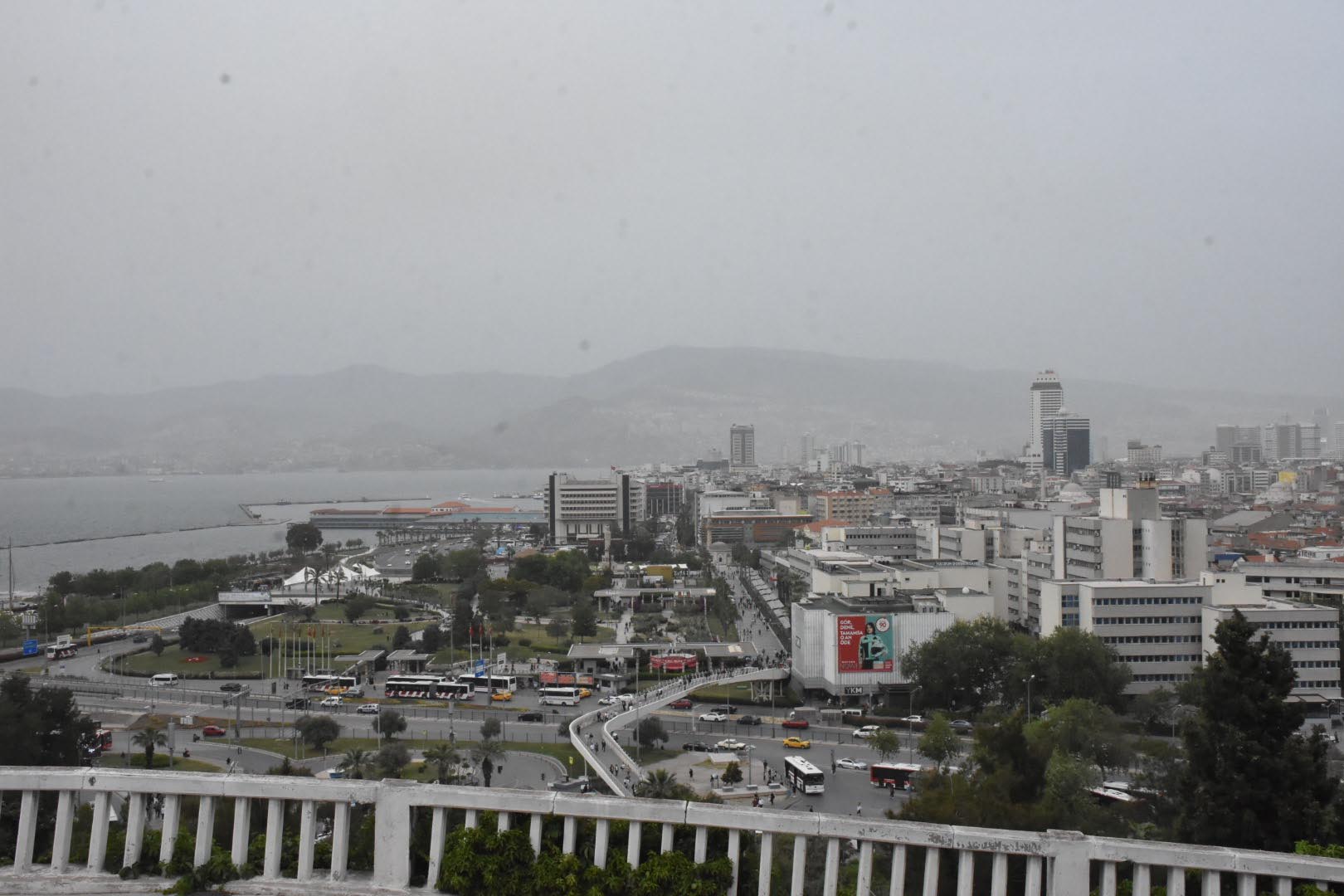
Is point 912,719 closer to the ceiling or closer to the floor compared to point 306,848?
closer to the floor

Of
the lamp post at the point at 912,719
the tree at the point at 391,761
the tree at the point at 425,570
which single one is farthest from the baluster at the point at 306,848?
the tree at the point at 425,570

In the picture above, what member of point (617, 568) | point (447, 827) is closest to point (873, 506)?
point (617, 568)

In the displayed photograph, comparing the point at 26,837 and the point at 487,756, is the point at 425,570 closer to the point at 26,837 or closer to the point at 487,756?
the point at 487,756

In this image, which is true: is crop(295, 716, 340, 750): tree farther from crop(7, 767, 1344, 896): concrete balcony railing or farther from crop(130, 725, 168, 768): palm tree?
crop(7, 767, 1344, 896): concrete balcony railing

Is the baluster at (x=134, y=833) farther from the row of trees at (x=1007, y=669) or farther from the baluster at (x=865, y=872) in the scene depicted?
the row of trees at (x=1007, y=669)

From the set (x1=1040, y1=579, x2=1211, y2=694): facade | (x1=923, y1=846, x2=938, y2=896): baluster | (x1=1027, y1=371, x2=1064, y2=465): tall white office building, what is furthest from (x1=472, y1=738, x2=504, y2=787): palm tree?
(x1=1027, y1=371, x2=1064, y2=465): tall white office building

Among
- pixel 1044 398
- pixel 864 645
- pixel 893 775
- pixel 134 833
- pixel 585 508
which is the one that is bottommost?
pixel 893 775

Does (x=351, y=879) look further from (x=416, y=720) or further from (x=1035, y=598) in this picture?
(x=1035, y=598)

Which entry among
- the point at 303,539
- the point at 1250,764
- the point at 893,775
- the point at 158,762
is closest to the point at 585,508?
the point at 303,539
